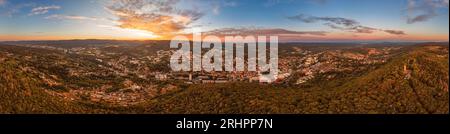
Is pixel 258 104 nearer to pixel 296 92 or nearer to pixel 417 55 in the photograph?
pixel 296 92

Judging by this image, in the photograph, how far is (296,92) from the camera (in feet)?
157

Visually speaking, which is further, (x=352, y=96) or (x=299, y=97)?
(x=299, y=97)

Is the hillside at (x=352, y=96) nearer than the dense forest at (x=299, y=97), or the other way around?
the hillside at (x=352, y=96)

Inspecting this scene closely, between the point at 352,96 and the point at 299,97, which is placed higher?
the point at 352,96

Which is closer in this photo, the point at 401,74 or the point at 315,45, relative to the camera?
the point at 401,74

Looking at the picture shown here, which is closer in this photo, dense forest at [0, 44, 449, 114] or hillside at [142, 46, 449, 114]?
hillside at [142, 46, 449, 114]
